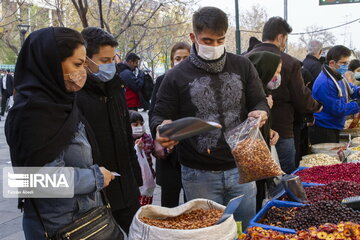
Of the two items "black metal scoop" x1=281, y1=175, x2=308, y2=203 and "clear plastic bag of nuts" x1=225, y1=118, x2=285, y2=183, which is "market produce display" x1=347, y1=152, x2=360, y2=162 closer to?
"black metal scoop" x1=281, y1=175, x2=308, y2=203

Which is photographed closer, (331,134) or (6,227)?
(6,227)

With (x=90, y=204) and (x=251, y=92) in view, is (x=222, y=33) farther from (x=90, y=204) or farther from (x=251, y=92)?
(x=90, y=204)

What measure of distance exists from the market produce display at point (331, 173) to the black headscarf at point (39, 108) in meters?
2.09

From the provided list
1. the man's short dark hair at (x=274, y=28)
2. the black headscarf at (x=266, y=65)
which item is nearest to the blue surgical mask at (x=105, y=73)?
the black headscarf at (x=266, y=65)

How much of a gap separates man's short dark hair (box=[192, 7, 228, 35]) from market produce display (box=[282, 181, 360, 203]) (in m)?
1.22

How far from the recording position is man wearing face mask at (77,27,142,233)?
2.51 m

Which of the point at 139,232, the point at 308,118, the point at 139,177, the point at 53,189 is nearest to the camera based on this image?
the point at 53,189

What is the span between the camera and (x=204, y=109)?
2.35 metres

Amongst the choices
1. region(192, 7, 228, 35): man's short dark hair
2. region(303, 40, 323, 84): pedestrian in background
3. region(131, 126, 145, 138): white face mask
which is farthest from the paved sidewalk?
region(303, 40, 323, 84): pedestrian in background

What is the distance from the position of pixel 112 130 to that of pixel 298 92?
2.06 m

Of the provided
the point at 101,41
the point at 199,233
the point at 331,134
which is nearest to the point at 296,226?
the point at 199,233

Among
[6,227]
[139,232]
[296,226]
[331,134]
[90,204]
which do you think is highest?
[90,204]

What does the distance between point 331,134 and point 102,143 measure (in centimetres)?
340

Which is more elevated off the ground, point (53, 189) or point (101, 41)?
point (101, 41)
